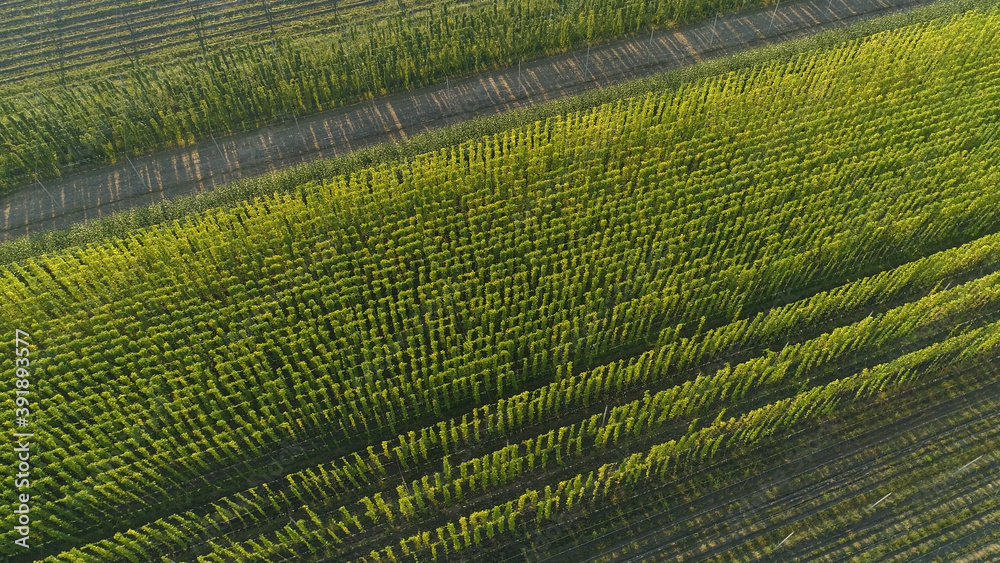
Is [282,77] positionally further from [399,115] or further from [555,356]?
[555,356]

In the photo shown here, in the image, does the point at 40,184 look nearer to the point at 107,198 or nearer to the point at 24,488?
the point at 107,198

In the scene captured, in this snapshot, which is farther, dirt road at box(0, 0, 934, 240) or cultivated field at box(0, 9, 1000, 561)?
dirt road at box(0, 0, 934, 240)

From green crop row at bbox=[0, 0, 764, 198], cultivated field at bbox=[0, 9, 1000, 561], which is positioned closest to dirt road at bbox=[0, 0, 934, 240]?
green crop row at bbox=[0, 0, 764, 198]

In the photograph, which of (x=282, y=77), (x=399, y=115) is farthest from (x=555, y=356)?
(x=282, y=77)

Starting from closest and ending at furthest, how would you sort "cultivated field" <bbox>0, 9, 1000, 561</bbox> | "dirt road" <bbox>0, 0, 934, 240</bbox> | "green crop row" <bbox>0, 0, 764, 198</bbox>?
"cultivated field" <bbox>0, 9, 1000, 561</bbox> < "dirt road" <bbox>0, 0, 934, 240</bbox> < "green crop row" <bbox>0, 0, 764, 198</bbox>

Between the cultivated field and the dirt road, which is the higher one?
the dirt road

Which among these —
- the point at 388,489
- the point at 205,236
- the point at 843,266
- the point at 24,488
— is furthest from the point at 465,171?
the point at 24,488

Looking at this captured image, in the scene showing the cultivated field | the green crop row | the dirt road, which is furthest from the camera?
the green crop row

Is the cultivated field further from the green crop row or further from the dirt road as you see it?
the green crop row

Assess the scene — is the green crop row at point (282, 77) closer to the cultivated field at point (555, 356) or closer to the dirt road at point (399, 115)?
the dirt road at point (399, 115)
